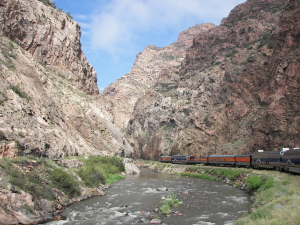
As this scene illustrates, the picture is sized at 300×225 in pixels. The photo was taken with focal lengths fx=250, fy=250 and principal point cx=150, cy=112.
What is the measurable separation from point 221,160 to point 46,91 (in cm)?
3505

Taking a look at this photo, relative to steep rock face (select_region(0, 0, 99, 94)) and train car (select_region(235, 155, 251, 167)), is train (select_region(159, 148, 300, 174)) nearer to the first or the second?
train car (select_region(235, 155, 251, 167))

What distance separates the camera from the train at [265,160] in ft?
81.0

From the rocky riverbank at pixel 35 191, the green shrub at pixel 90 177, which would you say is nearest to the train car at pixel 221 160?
the green shrub at pixel 90 177

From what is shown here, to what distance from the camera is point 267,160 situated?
33406mm

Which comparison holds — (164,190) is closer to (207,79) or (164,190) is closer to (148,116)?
(207,79)

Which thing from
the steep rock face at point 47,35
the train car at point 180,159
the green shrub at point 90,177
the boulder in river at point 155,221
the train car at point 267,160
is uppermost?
the steep rock face at point 47,35

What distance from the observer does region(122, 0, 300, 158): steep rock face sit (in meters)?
44.3

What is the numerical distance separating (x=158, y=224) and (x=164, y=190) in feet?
46.5

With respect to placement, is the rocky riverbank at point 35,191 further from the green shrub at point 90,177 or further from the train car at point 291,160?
the train car at point 291,160

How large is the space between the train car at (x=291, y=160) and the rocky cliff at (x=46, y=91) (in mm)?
25205

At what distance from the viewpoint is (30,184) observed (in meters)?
16.7

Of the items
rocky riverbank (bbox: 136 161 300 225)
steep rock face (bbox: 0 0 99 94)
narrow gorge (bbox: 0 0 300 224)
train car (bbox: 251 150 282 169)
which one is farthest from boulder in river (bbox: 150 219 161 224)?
steep rock face (bbox: 0 0 99 94)

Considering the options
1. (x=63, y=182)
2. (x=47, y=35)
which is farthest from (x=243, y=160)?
(x=47, y=35)

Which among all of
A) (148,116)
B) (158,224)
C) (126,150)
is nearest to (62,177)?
(158,224)
